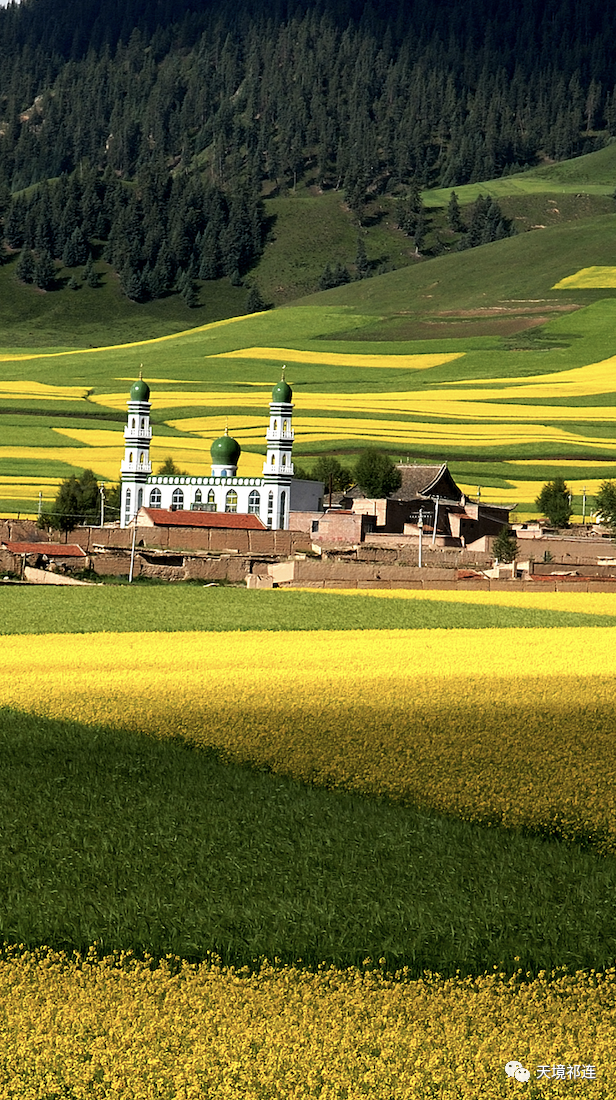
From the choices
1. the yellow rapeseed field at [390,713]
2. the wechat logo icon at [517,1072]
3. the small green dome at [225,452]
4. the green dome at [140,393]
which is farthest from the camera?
the green dome at [140,393]

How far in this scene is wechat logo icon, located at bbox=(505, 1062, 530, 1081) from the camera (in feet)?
39.0

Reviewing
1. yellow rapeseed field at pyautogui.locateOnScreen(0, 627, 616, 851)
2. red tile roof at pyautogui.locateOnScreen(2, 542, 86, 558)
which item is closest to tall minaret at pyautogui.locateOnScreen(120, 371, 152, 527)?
red tile roof at pyautogui.locateOnScreen(2, 542, 86, 558)

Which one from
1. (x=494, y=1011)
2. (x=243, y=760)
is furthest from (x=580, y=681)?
(x=494, y=1011)

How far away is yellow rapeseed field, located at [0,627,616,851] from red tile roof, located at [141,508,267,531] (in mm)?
71052

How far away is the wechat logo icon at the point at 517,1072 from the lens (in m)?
11.9

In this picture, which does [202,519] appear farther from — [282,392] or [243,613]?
[243,613]

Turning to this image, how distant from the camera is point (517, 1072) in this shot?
11914 millimetres

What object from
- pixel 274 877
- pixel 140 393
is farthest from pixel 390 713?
pixel 140 393

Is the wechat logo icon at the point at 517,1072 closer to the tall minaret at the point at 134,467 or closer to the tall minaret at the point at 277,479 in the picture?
the tall minaret at the point at 134,467

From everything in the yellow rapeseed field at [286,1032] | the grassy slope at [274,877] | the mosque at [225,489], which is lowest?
the yellow rapeseed field at [286,1032]

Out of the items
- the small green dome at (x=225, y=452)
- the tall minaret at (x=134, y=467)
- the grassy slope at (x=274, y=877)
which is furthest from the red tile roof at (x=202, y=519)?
the grassy slope at (x=274, y=877)

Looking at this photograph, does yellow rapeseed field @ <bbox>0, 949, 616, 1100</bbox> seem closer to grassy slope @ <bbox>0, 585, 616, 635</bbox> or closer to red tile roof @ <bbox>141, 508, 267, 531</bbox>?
grassy slope @ <bbox>0, 585, 616, 635</bbox>

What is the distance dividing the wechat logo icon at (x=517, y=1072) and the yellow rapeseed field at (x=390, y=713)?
325 inches

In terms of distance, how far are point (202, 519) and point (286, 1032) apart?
317 ft
